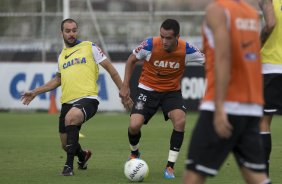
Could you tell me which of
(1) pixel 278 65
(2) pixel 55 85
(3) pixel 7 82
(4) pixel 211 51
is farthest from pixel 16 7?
(4) pixel 211 51

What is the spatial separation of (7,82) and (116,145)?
9.14m

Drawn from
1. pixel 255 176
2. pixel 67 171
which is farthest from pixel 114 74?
pixel 255 176

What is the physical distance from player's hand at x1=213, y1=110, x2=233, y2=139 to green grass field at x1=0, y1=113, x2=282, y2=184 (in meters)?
4.13

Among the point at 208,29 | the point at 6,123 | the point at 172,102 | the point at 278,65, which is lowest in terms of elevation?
the point at 6,123

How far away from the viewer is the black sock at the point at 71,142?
36.0 feet

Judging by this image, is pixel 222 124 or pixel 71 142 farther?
pixel 71 142

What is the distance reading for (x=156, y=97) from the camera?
1148 cm

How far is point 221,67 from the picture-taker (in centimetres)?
Result: 614

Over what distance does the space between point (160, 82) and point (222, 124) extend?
541cm

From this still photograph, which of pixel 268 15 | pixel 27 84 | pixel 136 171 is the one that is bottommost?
pixel 27 84

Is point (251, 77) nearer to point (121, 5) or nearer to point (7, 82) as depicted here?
point (7, 82)

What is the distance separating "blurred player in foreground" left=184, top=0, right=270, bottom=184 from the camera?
243 inches

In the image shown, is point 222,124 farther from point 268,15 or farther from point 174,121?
point 174,121

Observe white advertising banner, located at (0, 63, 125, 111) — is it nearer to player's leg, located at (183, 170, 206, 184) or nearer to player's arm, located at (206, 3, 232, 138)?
player's leg, located at (183, 170, 206, 184)
